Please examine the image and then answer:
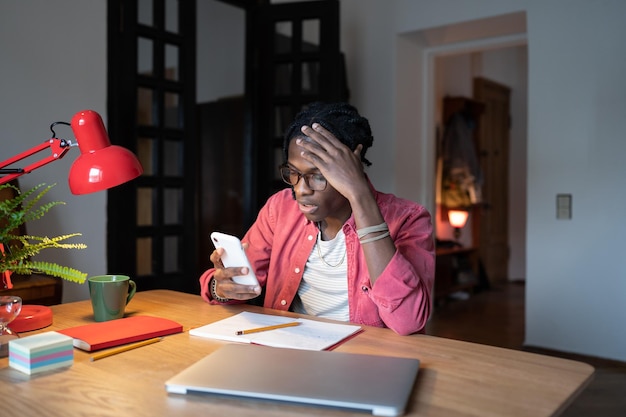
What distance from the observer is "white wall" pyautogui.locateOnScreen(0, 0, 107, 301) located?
99.3 inches

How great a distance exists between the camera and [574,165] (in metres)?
3.31

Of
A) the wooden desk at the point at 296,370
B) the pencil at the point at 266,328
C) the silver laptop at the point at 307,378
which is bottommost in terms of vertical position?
the wooden desk at the point at 296,370


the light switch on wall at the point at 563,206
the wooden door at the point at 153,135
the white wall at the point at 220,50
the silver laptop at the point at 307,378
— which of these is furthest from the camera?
the white wall at the point at 220,50

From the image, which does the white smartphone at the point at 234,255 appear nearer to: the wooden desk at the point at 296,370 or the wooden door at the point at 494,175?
the wooden desk at the point at 296,370

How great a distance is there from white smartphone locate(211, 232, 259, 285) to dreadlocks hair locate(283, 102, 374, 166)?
0.39 metres

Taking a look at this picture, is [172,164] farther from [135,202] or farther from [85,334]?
[85,334]

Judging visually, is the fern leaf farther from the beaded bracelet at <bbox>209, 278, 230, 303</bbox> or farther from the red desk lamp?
the beaded bracelet at <bbox>209, 278, 230, 303</bbox>

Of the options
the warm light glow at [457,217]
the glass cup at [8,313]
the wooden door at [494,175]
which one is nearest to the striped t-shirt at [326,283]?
the glass cup at [8,313]

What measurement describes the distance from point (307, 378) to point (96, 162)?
1.95ft

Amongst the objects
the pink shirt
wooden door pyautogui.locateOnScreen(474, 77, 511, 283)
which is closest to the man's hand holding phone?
the pink shirt

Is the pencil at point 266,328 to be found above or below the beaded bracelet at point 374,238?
below

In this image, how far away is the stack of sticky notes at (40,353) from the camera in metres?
0.94

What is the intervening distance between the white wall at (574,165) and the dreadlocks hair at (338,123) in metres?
2.18

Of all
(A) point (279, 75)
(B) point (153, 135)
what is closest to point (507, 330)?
(A) point (279, 75)
